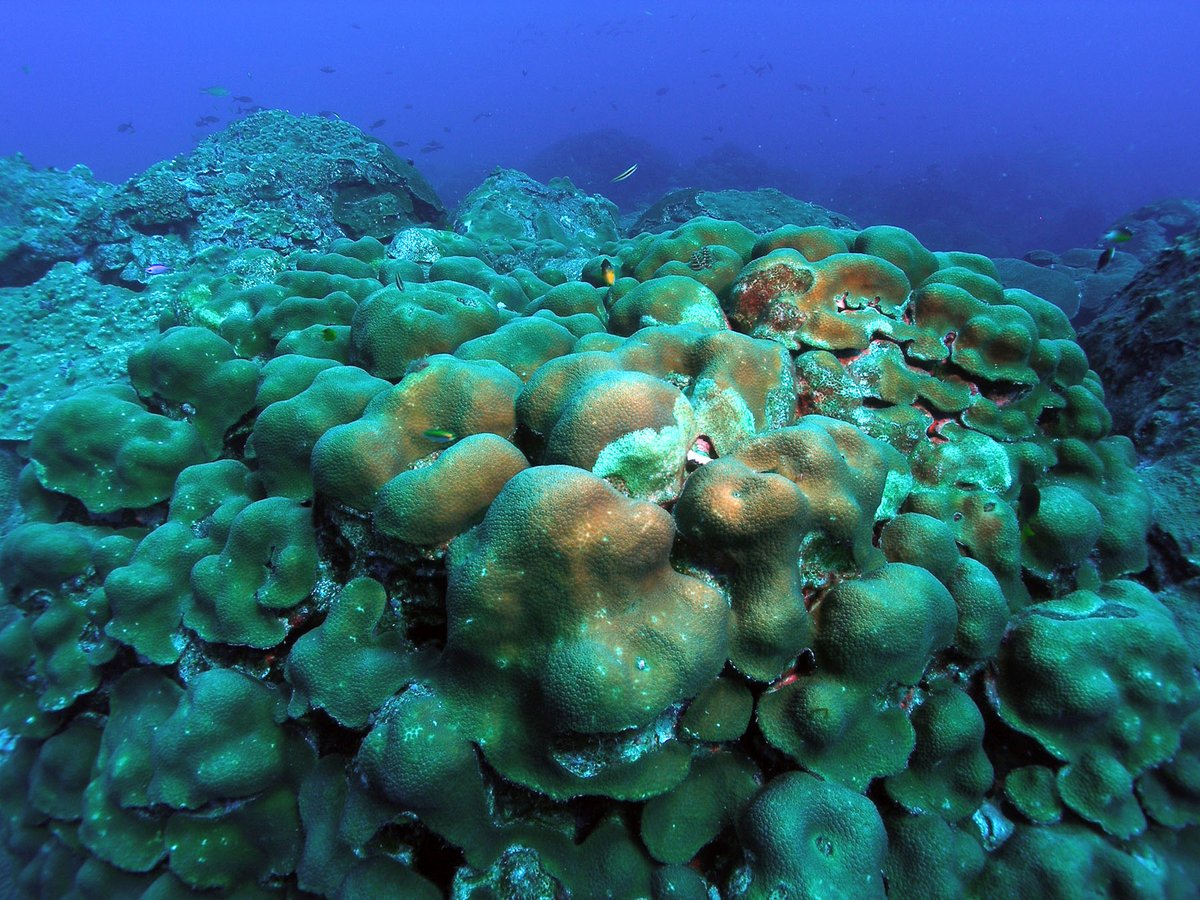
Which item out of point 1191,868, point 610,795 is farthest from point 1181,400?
point 610,795

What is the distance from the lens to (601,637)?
2.02 meters

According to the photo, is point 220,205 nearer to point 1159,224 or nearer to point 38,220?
point 38,220

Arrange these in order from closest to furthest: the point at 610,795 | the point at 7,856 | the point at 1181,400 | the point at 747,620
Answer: the point at 610,795
the point at 747,620
the point at 7,856
the point at 1181,400

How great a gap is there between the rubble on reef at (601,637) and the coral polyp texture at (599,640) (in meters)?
0.02

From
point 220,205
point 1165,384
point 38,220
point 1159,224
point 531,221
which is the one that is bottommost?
point 1159,224

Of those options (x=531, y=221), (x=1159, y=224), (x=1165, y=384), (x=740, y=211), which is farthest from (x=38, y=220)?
(x=1159, y=224)

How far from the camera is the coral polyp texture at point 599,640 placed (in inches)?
83.1

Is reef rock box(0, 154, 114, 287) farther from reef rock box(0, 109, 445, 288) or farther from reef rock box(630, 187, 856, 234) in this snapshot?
reef rock box(630, 187, 856, 234)

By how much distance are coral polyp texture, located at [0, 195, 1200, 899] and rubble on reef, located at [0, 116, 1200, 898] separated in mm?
16

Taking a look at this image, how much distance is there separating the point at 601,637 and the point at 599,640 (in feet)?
0.05

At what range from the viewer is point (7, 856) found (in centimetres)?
359

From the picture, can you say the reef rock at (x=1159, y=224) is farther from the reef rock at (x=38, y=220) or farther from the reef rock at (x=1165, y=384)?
the reef rock at (x=38, y=220)

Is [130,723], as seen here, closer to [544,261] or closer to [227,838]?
[227,838]

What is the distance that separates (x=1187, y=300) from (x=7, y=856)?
32.1 feet
